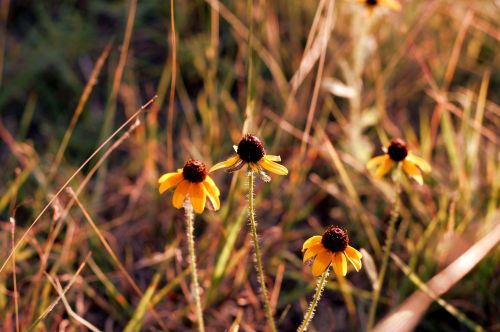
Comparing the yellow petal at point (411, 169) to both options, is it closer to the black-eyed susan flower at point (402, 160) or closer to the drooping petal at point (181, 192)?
the black-eyed susan flower at point (402, 160)

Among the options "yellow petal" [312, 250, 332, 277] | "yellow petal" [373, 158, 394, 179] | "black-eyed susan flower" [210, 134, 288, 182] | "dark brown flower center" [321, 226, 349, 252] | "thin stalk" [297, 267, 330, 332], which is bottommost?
"thin stalk" [297, 267, 330, 332]

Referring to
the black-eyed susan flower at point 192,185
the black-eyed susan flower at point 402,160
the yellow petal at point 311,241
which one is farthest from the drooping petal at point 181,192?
the black-eyed susan flower at point 402,160

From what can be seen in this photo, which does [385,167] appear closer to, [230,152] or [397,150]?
[397,150]

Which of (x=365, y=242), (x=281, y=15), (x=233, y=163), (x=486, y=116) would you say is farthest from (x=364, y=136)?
(x=233, y=163)

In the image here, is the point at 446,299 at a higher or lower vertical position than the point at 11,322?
higher

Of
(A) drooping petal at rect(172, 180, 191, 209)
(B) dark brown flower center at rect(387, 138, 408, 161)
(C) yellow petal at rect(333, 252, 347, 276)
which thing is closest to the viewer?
(C) yellow petal at rect(333, 252, 347, 276)

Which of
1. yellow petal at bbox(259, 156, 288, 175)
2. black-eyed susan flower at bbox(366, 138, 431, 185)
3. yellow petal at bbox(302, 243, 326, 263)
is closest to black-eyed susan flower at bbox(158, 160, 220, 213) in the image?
yellow petal at bbox(259, 156, 288, 175)

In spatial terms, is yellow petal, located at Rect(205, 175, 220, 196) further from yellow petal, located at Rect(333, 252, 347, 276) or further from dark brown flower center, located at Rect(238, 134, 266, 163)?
yellow petal, located at Rect(333, 252, 347, 276)

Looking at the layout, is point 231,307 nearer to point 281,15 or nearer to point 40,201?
point 40,201
